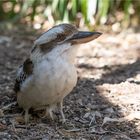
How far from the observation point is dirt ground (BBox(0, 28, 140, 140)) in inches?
143

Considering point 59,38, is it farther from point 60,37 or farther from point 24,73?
point 24,73

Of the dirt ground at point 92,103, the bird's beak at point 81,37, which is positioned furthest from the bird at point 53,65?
the dirt ground at point 92,103

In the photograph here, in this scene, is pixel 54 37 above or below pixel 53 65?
above

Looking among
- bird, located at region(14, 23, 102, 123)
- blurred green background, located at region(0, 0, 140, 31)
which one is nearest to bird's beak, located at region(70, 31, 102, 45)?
bird, located at region(14, 23, 102, 123)

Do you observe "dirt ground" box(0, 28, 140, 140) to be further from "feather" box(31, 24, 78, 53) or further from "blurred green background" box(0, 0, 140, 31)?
"blurred green background" box(0, 0, 140, 31)

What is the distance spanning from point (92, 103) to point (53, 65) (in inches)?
37.7

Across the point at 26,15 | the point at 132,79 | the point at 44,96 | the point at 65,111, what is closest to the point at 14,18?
the point at 26,15

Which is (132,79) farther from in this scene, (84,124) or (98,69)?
(84,124)

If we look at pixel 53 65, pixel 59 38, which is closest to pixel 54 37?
pixel 59 38

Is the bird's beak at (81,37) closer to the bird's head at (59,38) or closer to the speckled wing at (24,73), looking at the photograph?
A: the bird's head at (59,38)

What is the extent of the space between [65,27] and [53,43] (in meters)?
0.14

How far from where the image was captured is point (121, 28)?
7.80 meters

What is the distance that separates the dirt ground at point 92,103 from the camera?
3.62m

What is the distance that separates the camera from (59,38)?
11.5 feet
